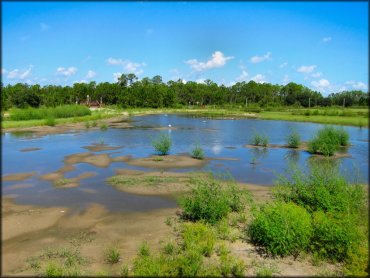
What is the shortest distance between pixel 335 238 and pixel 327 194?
3.09 m

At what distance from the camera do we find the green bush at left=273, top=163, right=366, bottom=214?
12922mm

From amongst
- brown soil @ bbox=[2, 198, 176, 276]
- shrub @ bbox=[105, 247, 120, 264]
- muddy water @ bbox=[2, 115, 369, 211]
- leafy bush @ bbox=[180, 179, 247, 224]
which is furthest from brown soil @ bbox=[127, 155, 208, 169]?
shrub @ bbox=[105, 247, 120, 264]

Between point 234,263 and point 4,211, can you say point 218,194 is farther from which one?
point 4,211

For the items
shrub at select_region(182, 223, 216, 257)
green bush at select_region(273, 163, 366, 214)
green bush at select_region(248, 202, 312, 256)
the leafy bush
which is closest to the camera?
green bush at select_region(248, 202, 312, 256)

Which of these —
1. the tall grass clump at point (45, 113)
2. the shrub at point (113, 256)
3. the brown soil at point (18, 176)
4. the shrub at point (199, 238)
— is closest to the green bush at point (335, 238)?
the shrub at point (199, 238)

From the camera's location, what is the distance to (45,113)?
2425 inches

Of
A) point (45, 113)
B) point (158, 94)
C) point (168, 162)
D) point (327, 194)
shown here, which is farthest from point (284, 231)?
point (158, 94)

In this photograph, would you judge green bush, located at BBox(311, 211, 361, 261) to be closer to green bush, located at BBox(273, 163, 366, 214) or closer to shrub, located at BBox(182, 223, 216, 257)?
green bush, located at BBox(273, 163, 366, 214)

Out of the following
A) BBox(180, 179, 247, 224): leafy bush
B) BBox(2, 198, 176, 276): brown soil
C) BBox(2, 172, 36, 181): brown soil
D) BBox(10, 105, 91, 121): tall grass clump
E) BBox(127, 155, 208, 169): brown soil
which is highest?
BBox(10, 105, 91, 121): tall grass clump

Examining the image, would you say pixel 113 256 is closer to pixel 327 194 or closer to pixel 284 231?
pixel 284 231

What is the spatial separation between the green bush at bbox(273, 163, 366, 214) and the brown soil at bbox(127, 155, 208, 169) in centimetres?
1236

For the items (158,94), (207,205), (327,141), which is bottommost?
(207,205)

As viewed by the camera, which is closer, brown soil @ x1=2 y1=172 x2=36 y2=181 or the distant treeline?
brown soil @ x1=2 y1=172 x2=36 y2=181

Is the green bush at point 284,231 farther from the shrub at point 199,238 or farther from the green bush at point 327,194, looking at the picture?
the green bush at point 327,194
